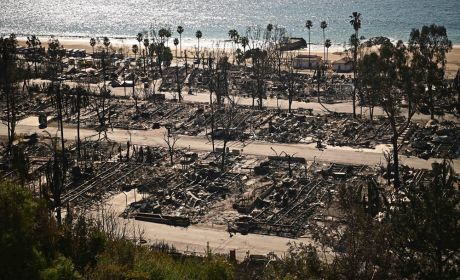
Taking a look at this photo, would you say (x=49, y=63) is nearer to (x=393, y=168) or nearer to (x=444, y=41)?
(x=444, y=41)

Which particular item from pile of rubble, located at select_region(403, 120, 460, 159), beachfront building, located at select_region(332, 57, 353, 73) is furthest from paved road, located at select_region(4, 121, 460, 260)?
beachfront building, located at select_region(332, 57, 353, 73)

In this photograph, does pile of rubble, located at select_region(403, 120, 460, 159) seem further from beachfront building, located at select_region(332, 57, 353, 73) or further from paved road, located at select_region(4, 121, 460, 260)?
beachfront building, located at select_region(332, 57, 353, 73)

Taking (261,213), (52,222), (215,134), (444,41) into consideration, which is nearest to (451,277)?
(52,222)

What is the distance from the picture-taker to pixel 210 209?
134 feet

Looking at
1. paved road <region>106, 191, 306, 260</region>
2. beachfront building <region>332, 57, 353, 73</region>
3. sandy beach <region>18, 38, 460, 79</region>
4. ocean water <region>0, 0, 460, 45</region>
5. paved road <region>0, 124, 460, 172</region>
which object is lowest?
paved road <region>106, 191, 306, 260</region>

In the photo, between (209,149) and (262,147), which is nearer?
(209,149)

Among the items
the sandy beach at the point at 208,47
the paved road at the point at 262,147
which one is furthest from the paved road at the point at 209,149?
the sandy beach at the point at 208,47

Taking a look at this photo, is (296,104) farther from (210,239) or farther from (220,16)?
(220,16)

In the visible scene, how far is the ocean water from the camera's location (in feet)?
385

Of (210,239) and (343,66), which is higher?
(343,66)

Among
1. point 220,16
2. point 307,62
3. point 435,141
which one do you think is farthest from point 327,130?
point 220,16

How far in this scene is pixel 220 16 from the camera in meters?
140

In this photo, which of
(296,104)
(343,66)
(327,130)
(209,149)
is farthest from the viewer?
(343,66)

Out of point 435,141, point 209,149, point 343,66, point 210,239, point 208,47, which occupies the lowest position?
point 210,239
